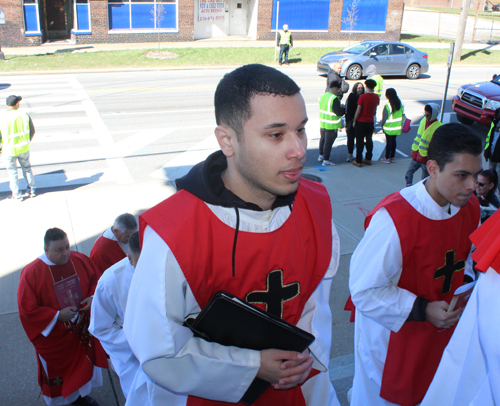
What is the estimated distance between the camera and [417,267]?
3152 mm

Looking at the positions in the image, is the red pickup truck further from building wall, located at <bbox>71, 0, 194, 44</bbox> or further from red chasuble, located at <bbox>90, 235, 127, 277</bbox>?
building wall, located at <bbox>71, 0, 194, 44</bbox>

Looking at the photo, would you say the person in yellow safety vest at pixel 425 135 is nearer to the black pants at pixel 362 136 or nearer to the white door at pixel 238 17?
the black pants at pixel 362 136

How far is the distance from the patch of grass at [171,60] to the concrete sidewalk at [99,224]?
14.0 m

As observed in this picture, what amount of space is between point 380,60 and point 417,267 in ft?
67.2

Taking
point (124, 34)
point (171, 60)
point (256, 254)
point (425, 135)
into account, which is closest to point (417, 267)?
point (256, 254)

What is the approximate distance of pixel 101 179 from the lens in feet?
33.4

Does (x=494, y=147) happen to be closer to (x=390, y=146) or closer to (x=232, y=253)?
(x=390, y=146)

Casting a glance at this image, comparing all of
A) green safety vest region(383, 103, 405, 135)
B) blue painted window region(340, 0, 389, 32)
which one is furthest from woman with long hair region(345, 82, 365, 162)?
blue painted window region(340, 0, 389, 32)

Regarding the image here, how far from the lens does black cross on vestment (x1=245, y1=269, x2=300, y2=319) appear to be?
2141 mm

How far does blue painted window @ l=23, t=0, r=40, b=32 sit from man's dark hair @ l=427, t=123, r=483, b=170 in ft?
95.5

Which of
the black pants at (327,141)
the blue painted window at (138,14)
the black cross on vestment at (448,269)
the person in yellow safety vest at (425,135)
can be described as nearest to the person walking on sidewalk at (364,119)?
the black pants at (327,141)

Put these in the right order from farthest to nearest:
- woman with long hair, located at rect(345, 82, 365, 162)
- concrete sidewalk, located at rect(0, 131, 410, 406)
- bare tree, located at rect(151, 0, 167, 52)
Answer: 1. bare tree, located at rect(151, 0, 167, 52)
2. woman with long hair, located at rect(345, 82, 365, 162)
3. concrete sidewalk, located at rect(0, 131, 410, 406)

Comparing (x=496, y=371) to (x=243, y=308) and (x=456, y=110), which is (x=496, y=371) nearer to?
(x=243, y=308)

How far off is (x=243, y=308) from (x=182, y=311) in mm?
248
